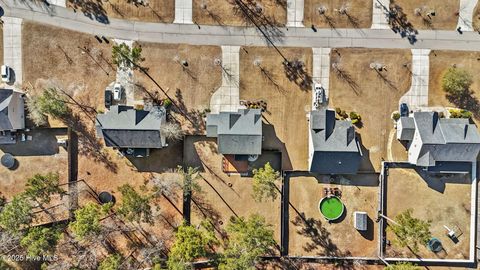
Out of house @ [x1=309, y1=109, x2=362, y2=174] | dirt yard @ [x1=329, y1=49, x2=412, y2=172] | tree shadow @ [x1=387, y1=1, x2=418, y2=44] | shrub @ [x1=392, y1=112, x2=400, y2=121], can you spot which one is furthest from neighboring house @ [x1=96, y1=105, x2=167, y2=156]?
tree shadow @ [x1=387, y1=1, x2=418, y2=44]

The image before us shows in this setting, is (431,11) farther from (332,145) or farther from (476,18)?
(332,145)

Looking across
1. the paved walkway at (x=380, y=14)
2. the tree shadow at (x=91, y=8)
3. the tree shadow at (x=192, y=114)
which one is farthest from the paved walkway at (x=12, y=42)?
the paved walkway at (x=380, y=14)

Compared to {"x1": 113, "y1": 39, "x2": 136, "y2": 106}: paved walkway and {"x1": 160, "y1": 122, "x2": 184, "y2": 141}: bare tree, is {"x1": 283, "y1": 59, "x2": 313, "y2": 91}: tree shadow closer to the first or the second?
{"x1": 160, "y1": 122, "x2": 184, "y2": 141}: bare tree

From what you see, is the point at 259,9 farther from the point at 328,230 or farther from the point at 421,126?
the point at 328,230

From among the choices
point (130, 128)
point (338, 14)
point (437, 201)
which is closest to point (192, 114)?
point (130, 128)

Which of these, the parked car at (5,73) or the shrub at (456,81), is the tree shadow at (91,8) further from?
the shrub at (456,81)

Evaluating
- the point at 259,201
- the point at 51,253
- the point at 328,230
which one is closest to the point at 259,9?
the point at 259,201
